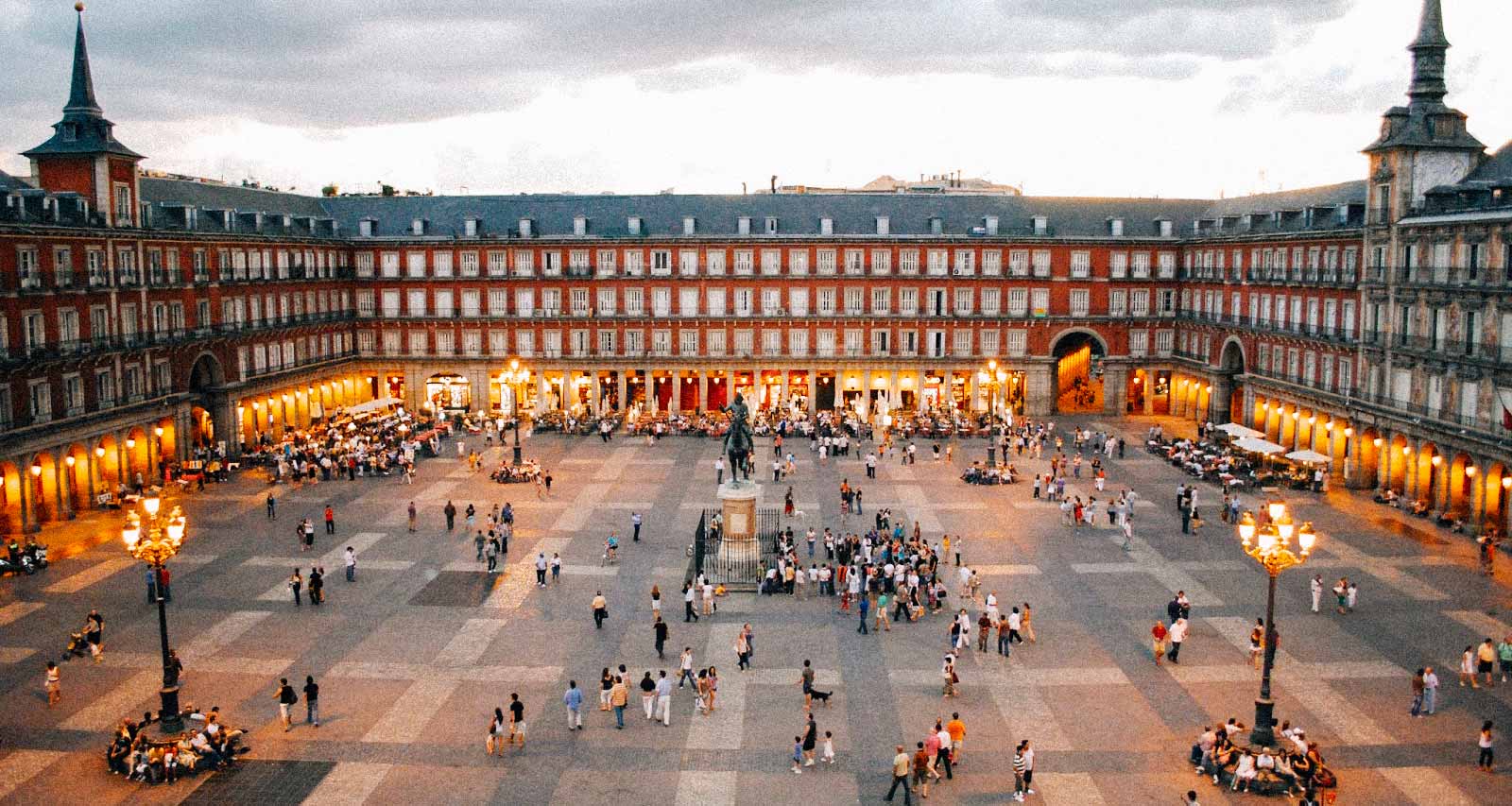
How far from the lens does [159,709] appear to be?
28.0 m

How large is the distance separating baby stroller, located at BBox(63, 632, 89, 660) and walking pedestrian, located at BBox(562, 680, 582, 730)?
15.5 metres

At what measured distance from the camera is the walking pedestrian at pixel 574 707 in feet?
88.3

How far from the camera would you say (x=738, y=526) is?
40.5m

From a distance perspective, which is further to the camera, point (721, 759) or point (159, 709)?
point (159, 709)

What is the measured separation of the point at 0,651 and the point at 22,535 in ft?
53.8

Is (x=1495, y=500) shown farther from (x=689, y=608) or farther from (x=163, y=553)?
(x=163, y=553)

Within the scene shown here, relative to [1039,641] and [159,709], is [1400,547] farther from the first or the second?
[159,709]

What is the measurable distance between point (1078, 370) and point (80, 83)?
228ft

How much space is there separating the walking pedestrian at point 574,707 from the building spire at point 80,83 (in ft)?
144

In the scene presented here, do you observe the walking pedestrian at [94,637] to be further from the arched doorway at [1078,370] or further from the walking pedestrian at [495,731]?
the arched doorway at [1078,370]

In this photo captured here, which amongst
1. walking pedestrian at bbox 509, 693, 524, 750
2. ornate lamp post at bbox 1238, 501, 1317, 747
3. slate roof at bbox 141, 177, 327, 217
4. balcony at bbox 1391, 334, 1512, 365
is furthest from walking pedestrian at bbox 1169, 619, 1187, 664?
slate roof at bbox 141, 177, 327, 217

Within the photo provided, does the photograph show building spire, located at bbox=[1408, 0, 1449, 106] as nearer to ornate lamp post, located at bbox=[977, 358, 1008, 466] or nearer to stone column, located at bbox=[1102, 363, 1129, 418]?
ornate lamp post, located at bbox=[977, 358, 1008, 466]

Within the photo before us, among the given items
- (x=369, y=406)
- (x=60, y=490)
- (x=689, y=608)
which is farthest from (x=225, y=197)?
(x=689, y=608)

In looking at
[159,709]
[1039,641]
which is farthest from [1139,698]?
[159,709]
